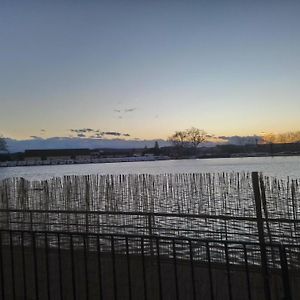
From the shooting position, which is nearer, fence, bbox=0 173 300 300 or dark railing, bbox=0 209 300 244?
fence, bbox=0 173 300 300

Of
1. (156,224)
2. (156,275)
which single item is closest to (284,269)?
(156,275)

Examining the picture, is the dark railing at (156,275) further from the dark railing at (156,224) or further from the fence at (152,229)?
the dark railing at (156,224)

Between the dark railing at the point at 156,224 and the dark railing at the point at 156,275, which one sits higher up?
the dark railing at the point at 156,224

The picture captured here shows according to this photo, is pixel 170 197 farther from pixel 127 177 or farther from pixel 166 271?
pixel 166 271

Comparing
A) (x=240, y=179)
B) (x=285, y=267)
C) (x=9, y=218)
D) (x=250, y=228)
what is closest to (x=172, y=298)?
(x=250, y=228)

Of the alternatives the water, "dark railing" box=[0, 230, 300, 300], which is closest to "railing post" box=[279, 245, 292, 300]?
"dark railing" box=[0, 230, 300, 300]

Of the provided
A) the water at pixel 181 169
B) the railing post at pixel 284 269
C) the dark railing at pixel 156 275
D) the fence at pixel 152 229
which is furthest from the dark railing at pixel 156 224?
the water at pixel 181 169

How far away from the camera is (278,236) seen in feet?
27.8

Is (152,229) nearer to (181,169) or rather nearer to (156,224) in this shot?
(156,224)

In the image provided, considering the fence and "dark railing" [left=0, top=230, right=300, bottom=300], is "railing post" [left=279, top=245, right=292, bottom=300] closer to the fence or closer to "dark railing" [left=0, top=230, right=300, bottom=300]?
"dark railing" [left=0, top=230, right=300, bottom=300]

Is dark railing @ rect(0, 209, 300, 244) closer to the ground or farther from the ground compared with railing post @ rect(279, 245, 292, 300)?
closer to the ground

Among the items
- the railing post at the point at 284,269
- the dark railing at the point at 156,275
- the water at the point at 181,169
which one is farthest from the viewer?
the water at the point at 181,169

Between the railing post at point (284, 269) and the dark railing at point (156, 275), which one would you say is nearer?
the railing post at point (284, 269)

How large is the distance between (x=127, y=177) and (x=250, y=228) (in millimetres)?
3879
